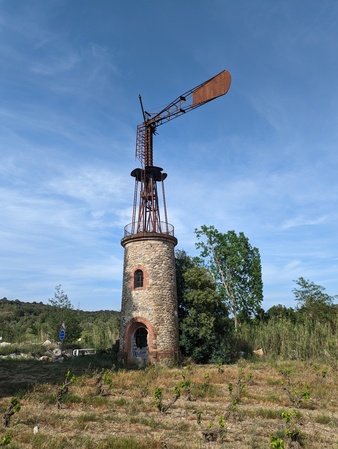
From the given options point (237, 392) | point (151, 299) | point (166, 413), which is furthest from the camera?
point (151, 299)

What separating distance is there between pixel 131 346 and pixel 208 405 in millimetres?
10357

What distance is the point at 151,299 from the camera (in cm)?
Answer: 2031

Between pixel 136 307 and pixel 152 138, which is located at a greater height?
pixel 152 138

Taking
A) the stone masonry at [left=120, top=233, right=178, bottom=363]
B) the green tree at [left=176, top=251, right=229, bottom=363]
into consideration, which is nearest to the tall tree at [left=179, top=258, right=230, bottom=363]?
the green tree at [left=176, top=251, right=229, bottom=363]

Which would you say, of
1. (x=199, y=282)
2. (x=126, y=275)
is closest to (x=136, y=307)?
(x=126, y=275)

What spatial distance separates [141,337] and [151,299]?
2.69m

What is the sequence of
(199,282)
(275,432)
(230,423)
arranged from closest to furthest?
1. (275,432)
2. (230,423)
3. (199,282)

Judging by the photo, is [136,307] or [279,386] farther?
[136,307]

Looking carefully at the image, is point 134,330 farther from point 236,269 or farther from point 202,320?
point 236,269

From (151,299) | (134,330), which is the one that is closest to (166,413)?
(151,299)

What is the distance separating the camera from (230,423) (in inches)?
351

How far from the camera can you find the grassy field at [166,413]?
7.30 meters

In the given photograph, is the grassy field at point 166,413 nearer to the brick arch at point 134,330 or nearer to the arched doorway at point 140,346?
the brick arch at point 134,330

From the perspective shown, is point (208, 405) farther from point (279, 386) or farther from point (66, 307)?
point (66, 307)
